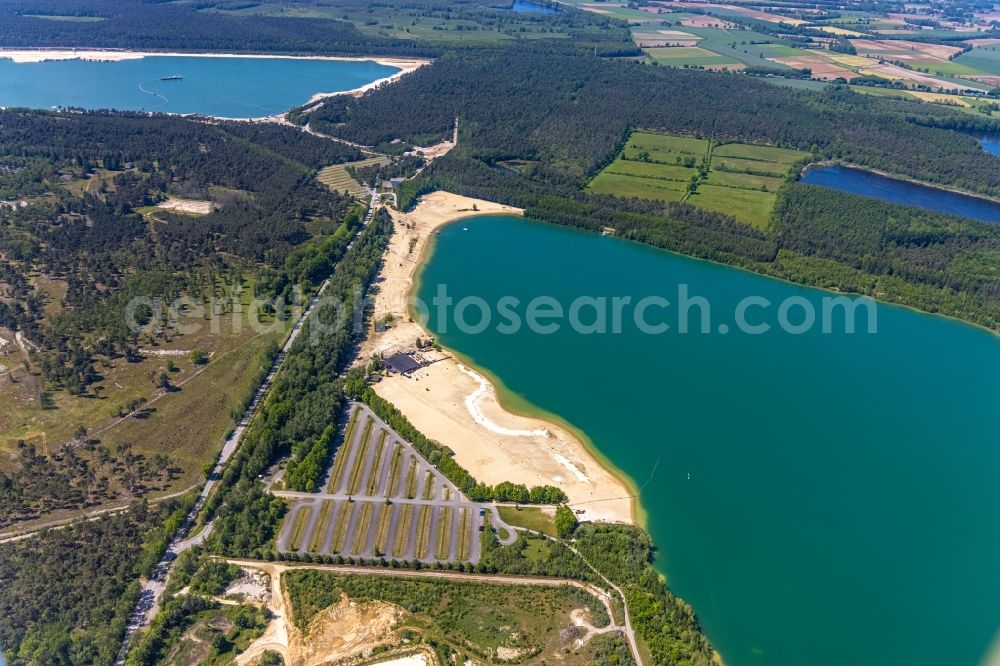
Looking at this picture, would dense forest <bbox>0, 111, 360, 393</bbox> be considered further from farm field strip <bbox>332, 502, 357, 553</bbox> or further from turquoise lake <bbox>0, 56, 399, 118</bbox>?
farm field strip <bbox>332, 502, 357, 553</bbox>

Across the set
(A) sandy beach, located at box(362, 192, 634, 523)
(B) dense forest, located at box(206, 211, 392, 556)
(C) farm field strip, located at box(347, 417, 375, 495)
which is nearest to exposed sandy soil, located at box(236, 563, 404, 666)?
(B) dense forest, located at box(206, 211, 392, 556)

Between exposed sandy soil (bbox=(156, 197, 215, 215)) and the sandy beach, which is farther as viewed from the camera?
exposed sandy soil (bbox=(156, 197, 215, 215))

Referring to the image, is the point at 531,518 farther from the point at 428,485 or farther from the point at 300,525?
the point at 300,525

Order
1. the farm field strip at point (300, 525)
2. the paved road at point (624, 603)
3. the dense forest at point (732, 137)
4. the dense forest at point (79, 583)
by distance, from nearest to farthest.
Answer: the dense forest at point (79, 583), the paved road at point (624, 603), the farm field strip at point (300, 525), the dense forest at point (732, 137)

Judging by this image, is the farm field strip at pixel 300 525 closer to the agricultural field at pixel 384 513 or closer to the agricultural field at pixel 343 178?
the agricultural field at pixel 384 513

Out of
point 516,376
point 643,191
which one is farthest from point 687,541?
point 643,191

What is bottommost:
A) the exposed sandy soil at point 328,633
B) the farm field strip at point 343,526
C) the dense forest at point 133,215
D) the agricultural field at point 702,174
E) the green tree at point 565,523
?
the exposed sandy soil at point 328,633

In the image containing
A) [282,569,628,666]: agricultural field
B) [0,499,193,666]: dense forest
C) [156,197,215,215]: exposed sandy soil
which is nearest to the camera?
[0,499,193,666]: dense forest

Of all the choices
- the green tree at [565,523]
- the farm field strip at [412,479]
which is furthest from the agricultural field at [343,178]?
the green tree at [565,523]
